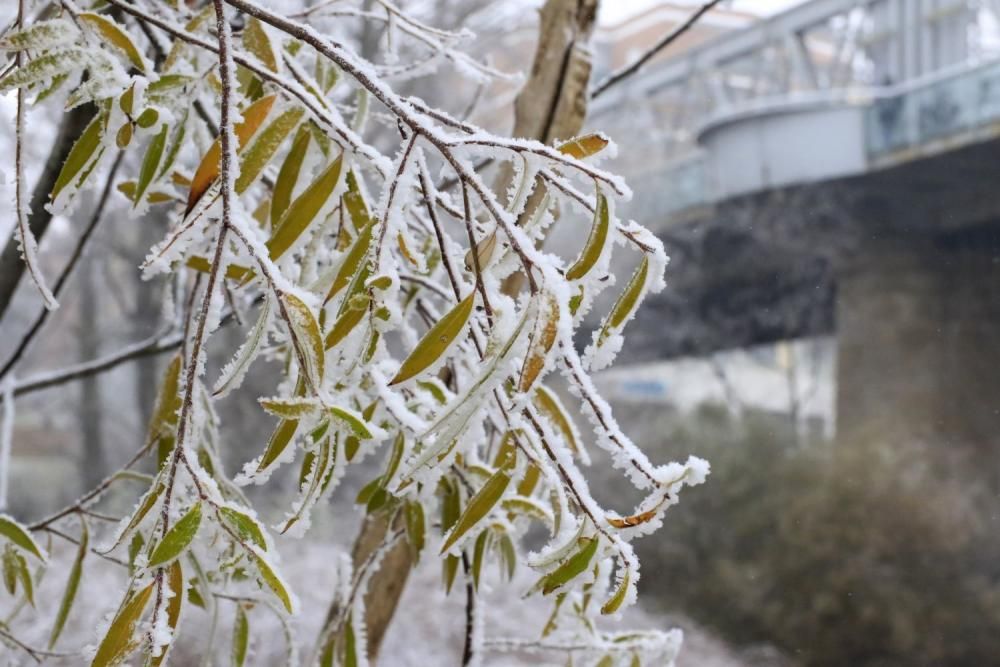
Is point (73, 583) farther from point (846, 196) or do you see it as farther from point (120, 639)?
point (846, 196)

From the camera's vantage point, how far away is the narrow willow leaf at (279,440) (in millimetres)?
314

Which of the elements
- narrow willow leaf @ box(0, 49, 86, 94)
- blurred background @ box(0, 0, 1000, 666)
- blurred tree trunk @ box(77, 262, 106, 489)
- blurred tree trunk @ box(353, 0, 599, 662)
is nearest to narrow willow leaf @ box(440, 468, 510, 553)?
narrow willow leaf @ box(0, 49, 86, 94)

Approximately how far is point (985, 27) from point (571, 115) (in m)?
2.64

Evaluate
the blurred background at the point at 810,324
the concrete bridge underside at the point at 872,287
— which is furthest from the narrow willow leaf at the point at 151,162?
the concrete bridge underside at the point at 872,287

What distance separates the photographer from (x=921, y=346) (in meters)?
2.85

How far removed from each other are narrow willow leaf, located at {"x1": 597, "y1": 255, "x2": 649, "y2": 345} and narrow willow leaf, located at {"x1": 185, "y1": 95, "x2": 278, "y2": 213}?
0.15 m

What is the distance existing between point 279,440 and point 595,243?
13 cm

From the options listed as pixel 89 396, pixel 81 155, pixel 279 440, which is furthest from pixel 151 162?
pixel 89 396

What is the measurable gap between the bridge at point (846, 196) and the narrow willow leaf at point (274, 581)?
2569 mm

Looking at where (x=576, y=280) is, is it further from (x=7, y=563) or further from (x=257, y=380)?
(x=257, y=380)

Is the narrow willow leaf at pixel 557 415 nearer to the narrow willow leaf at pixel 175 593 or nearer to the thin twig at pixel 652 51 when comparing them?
the narrow willow leaf at pixel 175 593

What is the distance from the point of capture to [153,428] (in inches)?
18.6

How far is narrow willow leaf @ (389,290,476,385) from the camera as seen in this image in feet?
0.92

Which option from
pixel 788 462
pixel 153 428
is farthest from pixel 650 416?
pixel 153 428
